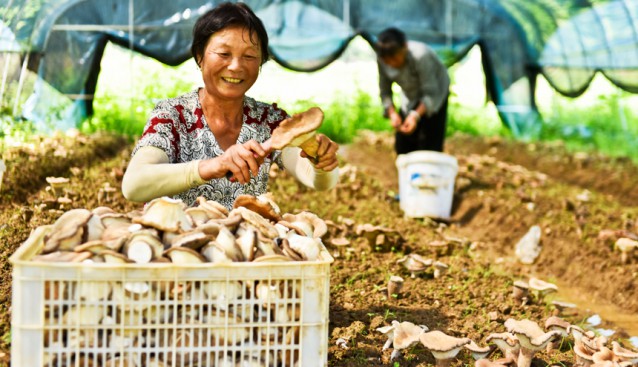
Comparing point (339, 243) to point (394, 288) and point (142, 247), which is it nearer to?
point (394, 288)

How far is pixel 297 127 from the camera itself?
259 centimetres

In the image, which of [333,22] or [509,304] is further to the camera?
[333,22]

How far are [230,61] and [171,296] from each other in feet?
3.95

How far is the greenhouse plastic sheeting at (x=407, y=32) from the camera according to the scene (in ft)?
35.0

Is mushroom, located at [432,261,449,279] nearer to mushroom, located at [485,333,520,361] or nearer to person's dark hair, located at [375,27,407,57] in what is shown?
mushroom, located at [485,333,520,361]

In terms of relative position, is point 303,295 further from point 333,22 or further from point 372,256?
point 333,22

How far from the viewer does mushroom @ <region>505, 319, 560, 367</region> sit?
2.94m

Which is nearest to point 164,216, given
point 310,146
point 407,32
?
point 310,146

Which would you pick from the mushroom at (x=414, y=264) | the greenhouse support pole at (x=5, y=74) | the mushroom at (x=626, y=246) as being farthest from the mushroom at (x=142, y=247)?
the greenhouse support pole at (x=5, y=74)

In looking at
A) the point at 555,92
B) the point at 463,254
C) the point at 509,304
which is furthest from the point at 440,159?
the point at 555,92

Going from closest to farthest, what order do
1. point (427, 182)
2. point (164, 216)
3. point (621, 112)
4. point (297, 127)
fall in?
point (164, 216) → point (297, 127) → point (427, 182) → point (621, 112)

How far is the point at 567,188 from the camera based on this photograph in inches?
324

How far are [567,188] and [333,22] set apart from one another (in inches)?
206

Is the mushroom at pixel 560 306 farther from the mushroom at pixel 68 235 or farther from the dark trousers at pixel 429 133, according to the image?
the dark trousers at pixel 429 133
